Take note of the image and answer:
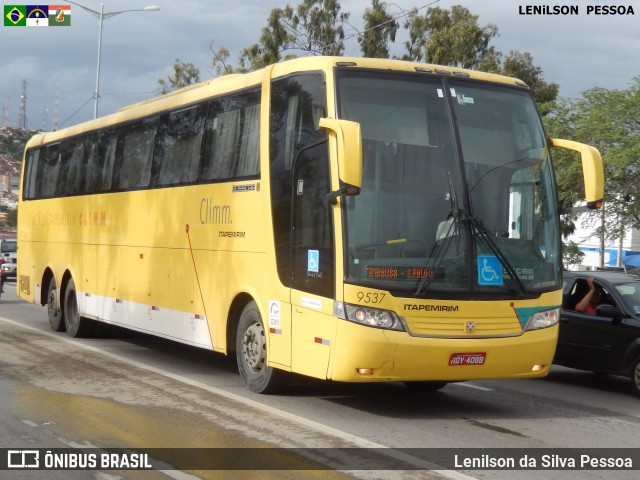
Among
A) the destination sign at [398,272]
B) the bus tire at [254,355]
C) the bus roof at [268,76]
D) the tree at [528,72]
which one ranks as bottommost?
the bus tire at [254,355]

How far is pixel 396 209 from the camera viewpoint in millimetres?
9609

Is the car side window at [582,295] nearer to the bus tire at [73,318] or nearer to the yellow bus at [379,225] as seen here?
the yellow bus at [379,225]

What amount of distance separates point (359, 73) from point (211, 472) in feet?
14.8

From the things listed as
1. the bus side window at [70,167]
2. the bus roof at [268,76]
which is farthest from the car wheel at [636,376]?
the bus side window at [70,167]

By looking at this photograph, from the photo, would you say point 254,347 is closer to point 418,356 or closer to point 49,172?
point 418,356

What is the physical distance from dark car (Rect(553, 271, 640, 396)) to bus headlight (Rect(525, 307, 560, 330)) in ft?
8.32

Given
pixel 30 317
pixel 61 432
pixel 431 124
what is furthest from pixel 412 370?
pixel 30 317

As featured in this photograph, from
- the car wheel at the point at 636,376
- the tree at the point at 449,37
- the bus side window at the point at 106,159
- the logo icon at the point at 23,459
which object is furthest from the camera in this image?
the tree at the point at 449,37

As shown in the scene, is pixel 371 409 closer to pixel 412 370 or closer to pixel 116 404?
pixel 412 370

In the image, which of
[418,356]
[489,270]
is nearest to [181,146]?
[489,270]

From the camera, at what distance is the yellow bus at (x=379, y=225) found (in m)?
9.48

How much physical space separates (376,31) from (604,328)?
30.2 meters

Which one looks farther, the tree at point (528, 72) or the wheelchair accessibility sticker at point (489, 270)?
the tree at point (528, 72)

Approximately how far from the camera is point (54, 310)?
18.7 meters
